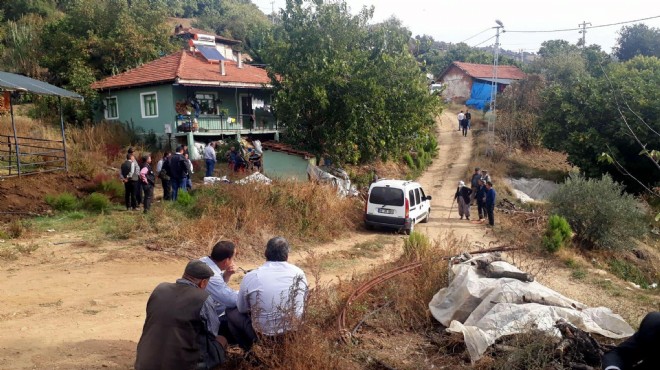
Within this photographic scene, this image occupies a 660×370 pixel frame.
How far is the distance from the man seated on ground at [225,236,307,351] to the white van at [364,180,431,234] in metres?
9.68

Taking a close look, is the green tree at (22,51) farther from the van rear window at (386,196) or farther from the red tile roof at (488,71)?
the red tile roof at (488,71)

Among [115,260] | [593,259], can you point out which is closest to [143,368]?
[115,260]

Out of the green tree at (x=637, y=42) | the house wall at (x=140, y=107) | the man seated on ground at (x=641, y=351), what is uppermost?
the green tree at (x=637, y=42)

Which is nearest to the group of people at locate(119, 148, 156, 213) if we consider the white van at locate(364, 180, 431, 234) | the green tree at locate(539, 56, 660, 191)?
the white van at locate(364, 180, 431, 234)

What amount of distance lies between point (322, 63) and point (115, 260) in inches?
457

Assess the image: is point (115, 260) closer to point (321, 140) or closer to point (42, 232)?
point (42, 232)

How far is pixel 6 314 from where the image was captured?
21.4 ft

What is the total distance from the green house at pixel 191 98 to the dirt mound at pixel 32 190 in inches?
335

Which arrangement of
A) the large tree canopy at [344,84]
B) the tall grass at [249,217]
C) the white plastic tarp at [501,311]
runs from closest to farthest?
the white plastic tarp at [501,311], the tall grass at [249,217], the large tree canopy at [344,84]

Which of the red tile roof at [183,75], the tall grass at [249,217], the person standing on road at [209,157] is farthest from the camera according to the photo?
the red tile roof at [183,75]

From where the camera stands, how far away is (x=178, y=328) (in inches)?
151

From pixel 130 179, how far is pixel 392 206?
7274 mm

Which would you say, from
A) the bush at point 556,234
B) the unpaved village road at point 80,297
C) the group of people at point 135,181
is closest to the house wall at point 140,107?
the group of people at point 135,181

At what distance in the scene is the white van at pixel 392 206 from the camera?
1412cm
